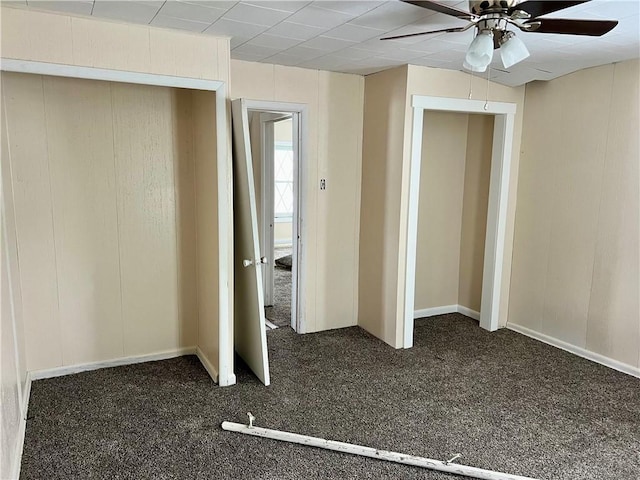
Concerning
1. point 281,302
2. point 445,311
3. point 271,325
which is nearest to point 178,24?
point 271,325

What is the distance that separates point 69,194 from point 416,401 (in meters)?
2.73

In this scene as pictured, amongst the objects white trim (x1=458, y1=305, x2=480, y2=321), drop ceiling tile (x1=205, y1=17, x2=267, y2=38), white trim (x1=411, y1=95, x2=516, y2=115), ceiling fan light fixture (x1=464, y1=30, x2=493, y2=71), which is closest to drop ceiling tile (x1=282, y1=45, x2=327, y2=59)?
drop ceiling tile (x1=205, y1=17, x2=267, y2=38)

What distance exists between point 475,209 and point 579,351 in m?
1.59

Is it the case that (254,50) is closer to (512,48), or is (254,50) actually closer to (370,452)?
(512,48)

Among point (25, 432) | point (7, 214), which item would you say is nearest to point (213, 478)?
point (25, 432)

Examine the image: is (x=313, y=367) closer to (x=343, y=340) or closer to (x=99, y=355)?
(x=343, y=340)

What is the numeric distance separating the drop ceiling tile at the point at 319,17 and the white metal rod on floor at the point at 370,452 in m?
2.27

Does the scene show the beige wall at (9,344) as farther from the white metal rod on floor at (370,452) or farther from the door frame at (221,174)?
the white metal rod on floor at (370,452)

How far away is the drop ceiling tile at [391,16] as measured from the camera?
93.7 inches

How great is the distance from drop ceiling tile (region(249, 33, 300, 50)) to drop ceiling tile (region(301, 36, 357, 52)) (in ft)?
0.31

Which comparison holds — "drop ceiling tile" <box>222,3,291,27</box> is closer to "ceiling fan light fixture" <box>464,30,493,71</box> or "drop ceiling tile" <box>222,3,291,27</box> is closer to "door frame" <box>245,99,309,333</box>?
"ceiling fan light fixture" <box>464,30,493,71</box>

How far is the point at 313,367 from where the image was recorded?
142 inches

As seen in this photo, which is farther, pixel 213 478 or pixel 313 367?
→ pixel 313 367

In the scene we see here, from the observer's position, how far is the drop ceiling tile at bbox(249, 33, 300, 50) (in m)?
2.98
